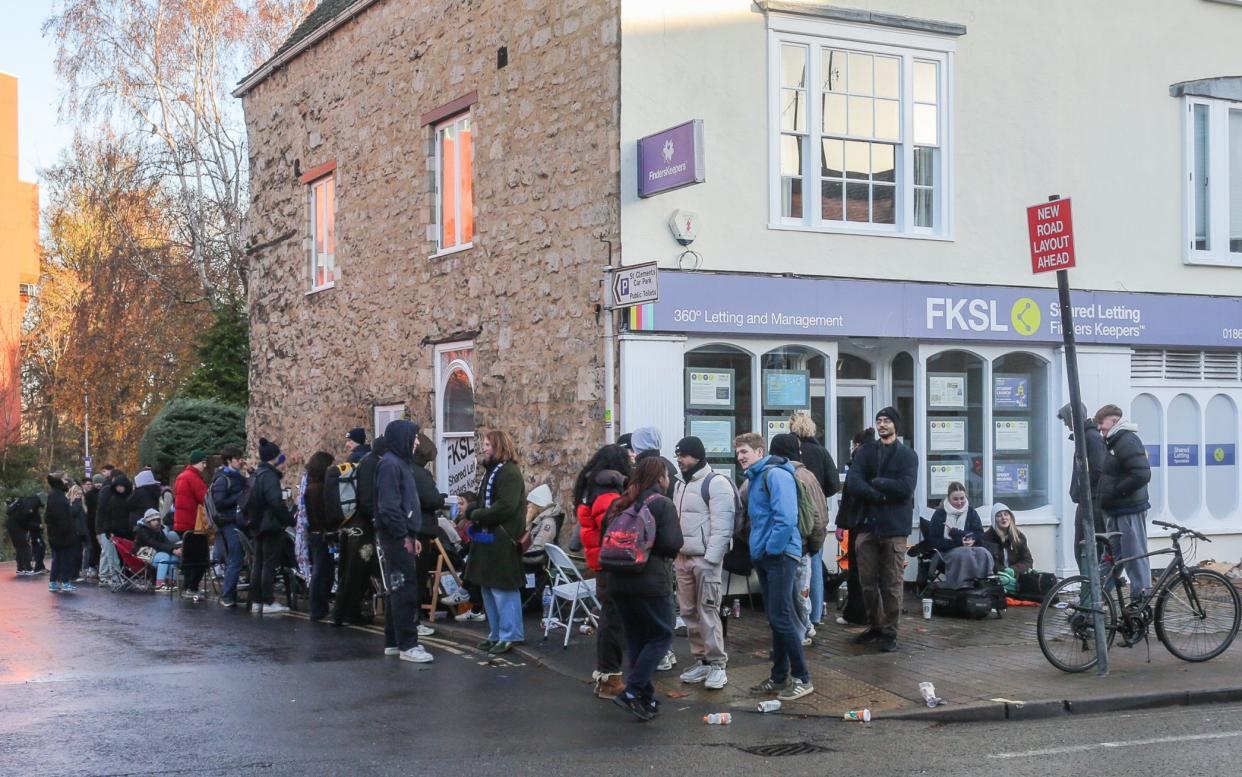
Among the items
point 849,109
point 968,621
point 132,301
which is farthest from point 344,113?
point 132,301

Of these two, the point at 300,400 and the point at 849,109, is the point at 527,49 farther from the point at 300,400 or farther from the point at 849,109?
the point at 300,400

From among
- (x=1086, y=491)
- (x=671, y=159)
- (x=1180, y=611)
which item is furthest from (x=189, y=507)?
(x=1180, y=611)

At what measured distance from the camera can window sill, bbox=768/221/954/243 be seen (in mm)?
14305

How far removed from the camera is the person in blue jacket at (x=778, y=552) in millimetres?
9258

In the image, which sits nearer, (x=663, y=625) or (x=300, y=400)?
(x=663, y=625)

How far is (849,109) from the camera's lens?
14859 millimetres

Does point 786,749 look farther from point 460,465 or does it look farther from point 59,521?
point 59,521

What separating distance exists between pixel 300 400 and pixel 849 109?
33.4 feet

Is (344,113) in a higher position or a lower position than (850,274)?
higher

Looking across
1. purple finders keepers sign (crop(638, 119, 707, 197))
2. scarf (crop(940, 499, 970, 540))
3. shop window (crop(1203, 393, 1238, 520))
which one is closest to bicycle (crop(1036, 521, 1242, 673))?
scarf (crop(940, 499, 970, 540))

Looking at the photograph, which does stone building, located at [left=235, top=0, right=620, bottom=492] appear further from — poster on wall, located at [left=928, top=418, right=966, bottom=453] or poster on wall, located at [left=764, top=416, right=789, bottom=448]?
poster on wall, located at [left=928, top=418, right=966, bottom=453]

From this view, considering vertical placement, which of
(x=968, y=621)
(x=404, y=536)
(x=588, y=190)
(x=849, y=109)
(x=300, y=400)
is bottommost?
(x=968, y=621)

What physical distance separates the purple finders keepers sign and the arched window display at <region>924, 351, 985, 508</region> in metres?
3.86

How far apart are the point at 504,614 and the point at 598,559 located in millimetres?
2566
